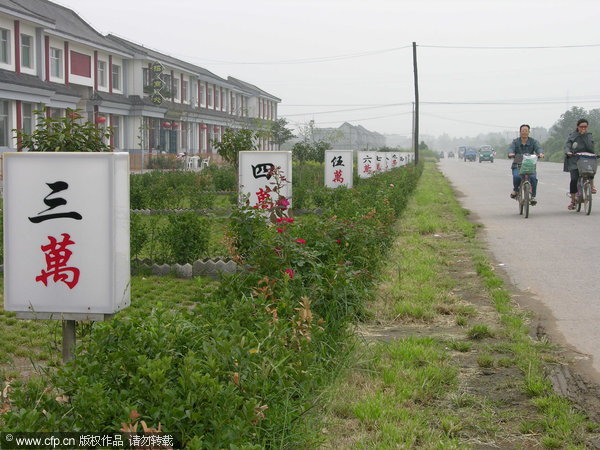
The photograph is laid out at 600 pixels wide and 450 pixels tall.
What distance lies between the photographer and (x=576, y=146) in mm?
15469

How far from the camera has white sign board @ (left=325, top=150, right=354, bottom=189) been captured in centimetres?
1786

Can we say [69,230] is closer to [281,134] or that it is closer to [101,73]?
[101,73]

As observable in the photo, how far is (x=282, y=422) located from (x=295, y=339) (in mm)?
578

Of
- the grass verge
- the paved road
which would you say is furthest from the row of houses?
the grass verge

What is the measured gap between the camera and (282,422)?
3.34 metres

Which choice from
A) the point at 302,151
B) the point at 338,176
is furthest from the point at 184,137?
the point at 338,176

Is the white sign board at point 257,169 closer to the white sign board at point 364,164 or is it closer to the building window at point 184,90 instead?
the white sign board at point 364,164

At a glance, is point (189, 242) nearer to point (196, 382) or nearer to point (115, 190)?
point (115, 190)

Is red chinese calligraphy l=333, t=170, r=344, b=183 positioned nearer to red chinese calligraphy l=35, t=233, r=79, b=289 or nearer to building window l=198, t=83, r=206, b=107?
red chinese calligraphy l=35, t=233, r=79, b=289

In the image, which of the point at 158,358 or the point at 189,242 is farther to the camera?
the point at 189,242

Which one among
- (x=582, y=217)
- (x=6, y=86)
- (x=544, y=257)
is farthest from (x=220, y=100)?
(x=544, y=257)

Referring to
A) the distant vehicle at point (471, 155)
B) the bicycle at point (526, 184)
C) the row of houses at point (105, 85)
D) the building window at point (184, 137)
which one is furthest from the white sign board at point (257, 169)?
the distant vehicle at point (471, 155)

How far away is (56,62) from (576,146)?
91.1ft

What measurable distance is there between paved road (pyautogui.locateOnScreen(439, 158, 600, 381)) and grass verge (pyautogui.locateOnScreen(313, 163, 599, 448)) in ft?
1.07
